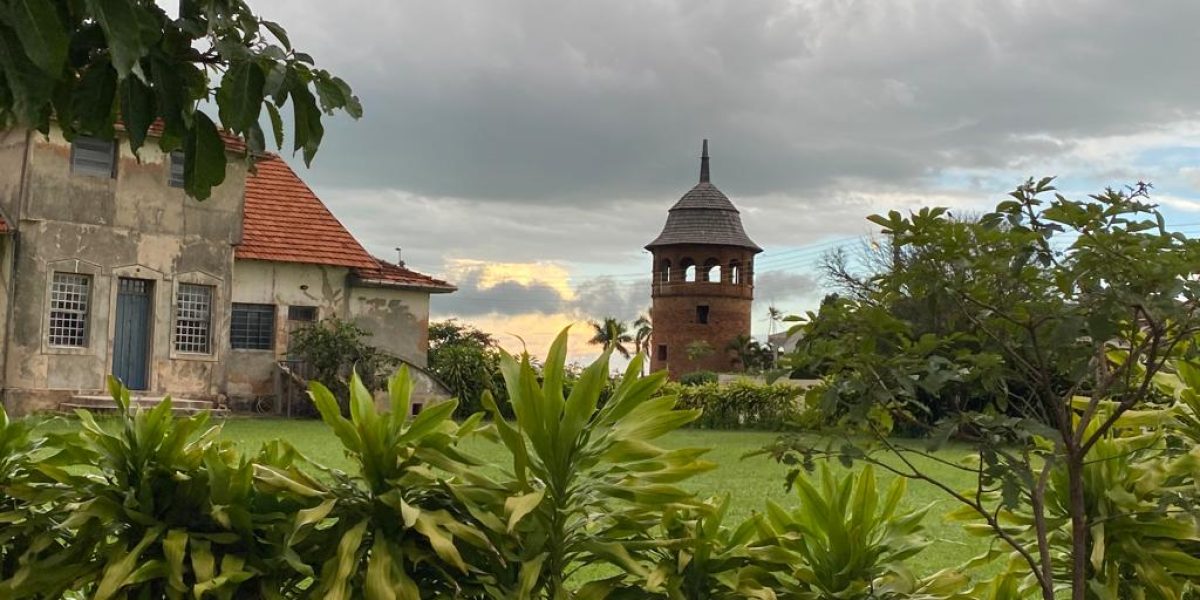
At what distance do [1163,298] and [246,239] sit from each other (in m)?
24.7

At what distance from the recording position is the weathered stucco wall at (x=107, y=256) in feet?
72.3

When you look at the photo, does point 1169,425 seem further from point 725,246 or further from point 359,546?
point 725,246

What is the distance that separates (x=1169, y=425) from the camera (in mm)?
3756

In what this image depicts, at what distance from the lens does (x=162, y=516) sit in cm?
294

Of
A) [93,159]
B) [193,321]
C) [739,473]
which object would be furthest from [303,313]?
[739,473]

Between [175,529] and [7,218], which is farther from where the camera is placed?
[7,218]

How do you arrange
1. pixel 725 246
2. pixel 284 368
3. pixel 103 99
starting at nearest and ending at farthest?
pixel 103 99, pixel 284 368, pixel 725 246

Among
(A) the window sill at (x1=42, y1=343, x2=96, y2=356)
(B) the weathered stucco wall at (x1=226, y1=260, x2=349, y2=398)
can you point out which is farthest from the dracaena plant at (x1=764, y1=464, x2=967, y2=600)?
(B) the weathered stucco wall at (x1=226, y1=260, x2=349, y2=398)

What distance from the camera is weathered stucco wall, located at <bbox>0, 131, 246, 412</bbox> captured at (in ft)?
72.3

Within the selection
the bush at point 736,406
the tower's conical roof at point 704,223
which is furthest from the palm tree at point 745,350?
the bush at point 736,406

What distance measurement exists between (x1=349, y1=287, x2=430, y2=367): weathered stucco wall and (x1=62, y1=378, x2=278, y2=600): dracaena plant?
77.5 feet

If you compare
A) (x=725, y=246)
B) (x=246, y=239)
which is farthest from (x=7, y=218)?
(x=725, y=246)

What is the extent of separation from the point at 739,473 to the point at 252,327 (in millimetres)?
14227

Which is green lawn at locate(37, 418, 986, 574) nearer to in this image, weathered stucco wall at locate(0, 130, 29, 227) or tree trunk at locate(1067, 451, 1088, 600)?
tree trunk at locate(1067, 451, 1088, 600)
